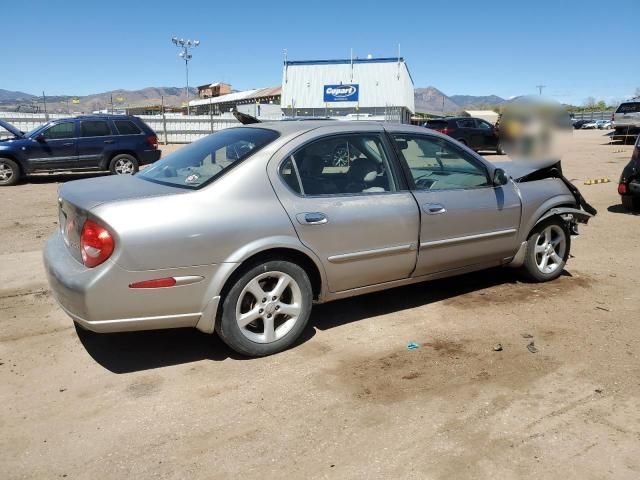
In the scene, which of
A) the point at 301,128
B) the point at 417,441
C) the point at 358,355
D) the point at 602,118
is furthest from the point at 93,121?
the point at 602,118

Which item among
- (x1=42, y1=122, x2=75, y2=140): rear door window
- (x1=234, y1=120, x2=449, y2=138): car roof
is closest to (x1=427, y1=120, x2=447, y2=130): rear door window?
Answer: (x1=42, y1=122, x2=75, y2=140): rear door window

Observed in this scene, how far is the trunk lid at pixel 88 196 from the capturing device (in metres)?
3.35

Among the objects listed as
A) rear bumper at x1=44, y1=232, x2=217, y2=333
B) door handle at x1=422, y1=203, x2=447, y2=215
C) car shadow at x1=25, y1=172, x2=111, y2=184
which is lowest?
car shadow at x1=25, y1=172, x2=111, y2=184

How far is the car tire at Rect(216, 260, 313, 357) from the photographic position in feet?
11.5

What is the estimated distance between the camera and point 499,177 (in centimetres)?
470

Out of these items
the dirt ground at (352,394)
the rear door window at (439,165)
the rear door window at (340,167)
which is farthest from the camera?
the rear door window at (439,165)

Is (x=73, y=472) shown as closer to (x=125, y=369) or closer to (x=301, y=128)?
(x=125, y=369)

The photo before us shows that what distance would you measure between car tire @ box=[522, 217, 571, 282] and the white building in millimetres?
37261

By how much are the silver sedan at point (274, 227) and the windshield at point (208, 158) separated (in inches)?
0.6

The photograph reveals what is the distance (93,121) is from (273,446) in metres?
12.4

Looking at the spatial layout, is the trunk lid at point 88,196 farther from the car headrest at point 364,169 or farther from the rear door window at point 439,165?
the rear door window at point 439,165

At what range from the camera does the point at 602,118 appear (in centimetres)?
6662

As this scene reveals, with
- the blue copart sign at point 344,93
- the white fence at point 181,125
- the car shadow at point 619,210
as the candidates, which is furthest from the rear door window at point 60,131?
the blue copart sign at point 344,93

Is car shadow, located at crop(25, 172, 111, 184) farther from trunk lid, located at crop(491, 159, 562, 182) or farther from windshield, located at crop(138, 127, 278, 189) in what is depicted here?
trunk lid, located at crop(491, 159, 562, 182)
